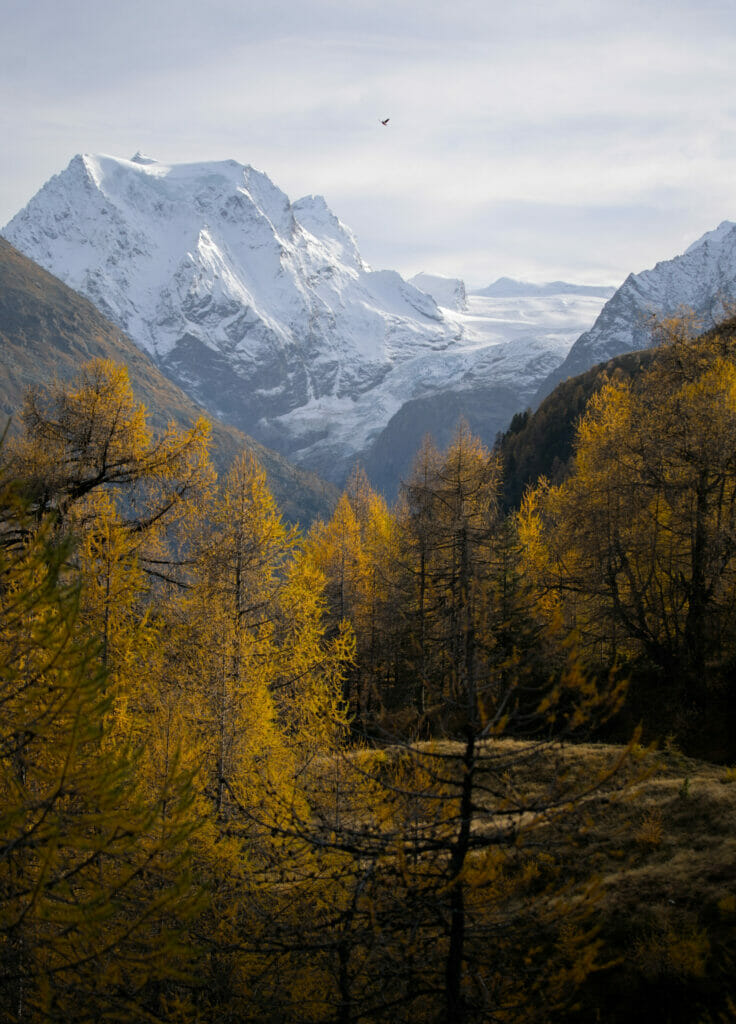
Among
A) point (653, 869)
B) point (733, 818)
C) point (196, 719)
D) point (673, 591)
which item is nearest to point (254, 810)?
point (196, 719)

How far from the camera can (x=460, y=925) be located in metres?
6.31

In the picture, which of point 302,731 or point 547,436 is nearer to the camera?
point 302,731

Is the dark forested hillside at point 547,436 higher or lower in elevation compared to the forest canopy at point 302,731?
higher

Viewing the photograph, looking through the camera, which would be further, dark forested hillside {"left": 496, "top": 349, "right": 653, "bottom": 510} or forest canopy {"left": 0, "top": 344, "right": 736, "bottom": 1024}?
dark forested hillside {"left": 496, "top": 349, "right": 653, "bottom": 510}

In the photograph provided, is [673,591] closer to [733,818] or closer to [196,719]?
[733,818]

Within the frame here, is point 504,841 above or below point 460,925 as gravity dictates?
above

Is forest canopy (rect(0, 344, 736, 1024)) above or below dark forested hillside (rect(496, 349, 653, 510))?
below

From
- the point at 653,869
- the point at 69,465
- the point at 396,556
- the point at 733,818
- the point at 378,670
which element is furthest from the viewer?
the point at 396,556

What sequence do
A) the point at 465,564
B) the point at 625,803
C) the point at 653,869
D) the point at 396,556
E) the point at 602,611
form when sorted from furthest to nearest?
the point at 396,556
the point at 465,564
the point at 602,611
the point at 625,803
the point at 653,869

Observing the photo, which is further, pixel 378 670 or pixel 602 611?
pixel 378 670

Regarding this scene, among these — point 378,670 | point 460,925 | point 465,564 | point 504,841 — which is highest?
point 465,564

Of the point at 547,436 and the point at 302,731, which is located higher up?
the point at 547,436

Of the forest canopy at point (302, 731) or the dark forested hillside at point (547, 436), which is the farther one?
the dark forested hillside at point (547, 436)

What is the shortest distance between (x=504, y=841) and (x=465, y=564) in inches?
610
